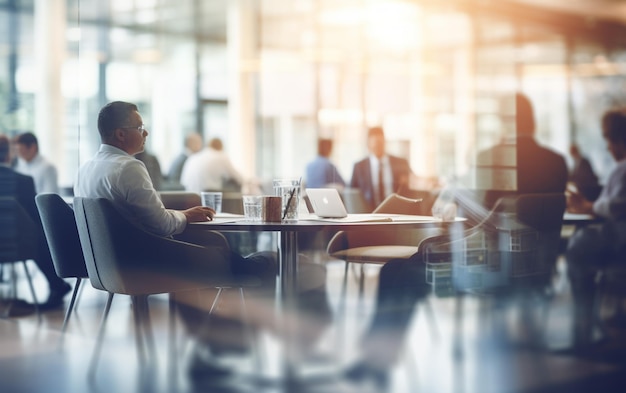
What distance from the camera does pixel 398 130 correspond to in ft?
32.4

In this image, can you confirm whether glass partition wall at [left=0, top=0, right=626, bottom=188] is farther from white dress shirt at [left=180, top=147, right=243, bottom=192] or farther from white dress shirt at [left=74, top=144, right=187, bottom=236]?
white dress shirt at [left=74, top=144, right=187, bottom=236]

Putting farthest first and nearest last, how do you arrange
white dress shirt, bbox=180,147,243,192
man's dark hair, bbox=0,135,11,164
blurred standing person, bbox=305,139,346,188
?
1. white dress shirt, bbox=180,147,243,192
2. blurred standing person, bbox=305,139,346,188
3. man's dark hair, bbox=0,135,11,164

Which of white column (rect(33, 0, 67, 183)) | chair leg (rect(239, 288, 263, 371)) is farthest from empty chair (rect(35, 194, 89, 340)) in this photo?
white column (rect(33, 0, 67, 183))

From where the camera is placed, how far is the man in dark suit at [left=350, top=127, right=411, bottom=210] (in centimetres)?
516

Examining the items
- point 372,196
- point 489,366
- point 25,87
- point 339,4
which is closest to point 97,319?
point 372,196

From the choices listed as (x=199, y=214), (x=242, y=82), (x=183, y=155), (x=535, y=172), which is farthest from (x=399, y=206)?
(x=242, y=82)

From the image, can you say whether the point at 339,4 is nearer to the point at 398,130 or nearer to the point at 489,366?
the point at 398,130

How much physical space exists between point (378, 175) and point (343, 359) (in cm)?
196

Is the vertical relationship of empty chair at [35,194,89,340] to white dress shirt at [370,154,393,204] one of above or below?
below

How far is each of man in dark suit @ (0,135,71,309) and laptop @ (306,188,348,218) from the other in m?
2.15

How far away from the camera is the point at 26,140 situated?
250 inches

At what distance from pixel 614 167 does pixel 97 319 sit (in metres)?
2.97

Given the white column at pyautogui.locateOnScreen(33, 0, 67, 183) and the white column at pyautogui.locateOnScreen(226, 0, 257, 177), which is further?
the white column at pyautogui.locateOnScreen(226, 0, 257, 177)

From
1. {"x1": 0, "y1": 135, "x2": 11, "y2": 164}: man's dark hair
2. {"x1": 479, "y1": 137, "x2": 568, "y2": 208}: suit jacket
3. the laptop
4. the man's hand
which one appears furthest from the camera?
{"x1": 0, "y1": 135, "x2": 11, "y2": 164}: man's dark hair
